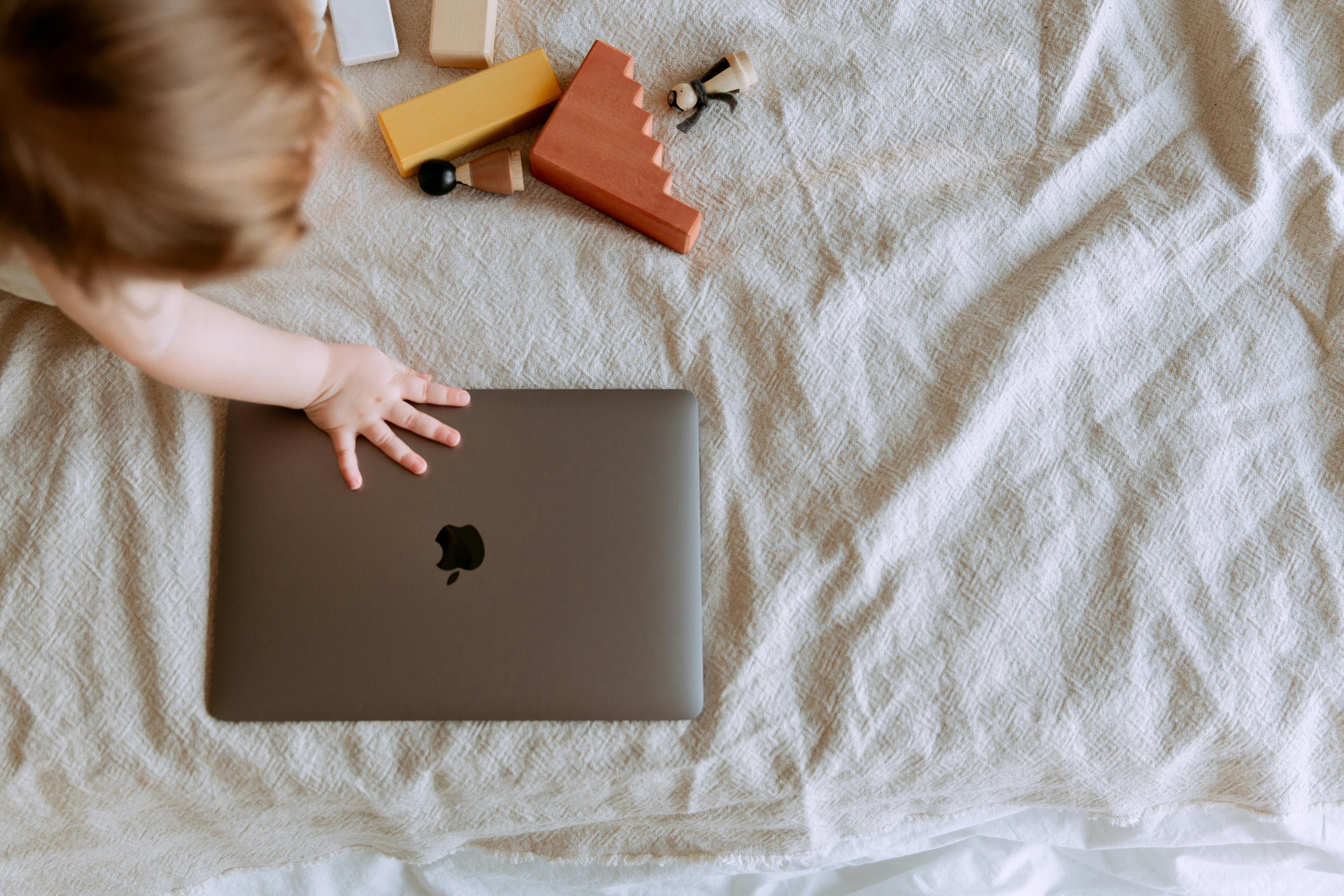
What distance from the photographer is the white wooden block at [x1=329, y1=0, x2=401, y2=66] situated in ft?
2.39

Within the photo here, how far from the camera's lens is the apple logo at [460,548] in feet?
2.09

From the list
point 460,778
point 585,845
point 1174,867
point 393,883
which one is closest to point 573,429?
point 460,778

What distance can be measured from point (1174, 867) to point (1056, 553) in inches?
14.4

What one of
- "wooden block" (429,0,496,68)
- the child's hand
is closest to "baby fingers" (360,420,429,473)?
the child's hand

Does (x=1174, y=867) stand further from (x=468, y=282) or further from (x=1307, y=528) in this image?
(x=468, y=282)

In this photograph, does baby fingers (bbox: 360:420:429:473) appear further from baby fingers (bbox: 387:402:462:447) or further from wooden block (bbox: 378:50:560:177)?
wooden block (bbox: 378:50:560:177)

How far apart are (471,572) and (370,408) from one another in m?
0.15

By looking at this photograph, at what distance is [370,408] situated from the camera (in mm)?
651

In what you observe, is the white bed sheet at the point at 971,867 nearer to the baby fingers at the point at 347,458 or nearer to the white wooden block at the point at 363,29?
the baby fingers at the point at 347,458

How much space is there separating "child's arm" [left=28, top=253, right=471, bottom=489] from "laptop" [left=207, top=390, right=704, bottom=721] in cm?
1

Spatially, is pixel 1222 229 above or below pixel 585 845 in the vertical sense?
above

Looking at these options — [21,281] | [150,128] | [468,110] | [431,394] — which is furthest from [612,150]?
[21,281]

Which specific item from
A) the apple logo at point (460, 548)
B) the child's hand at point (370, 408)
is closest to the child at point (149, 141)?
the child's hand at point (370, 408)

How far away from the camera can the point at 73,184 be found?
439 mm
